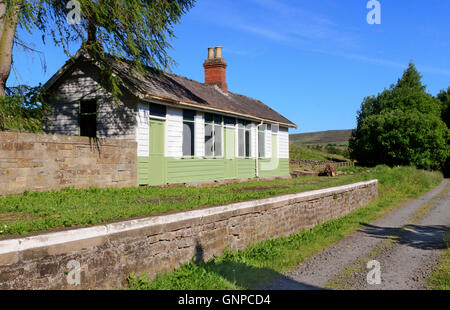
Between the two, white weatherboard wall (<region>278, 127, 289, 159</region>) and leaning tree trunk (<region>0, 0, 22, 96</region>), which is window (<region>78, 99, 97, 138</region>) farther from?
white weatherboard wall (<region>278, 127, 289, 159</region>)

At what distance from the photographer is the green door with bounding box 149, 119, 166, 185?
1232cm

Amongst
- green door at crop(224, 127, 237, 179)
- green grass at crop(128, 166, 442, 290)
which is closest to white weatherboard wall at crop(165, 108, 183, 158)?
green door at crop(224, 127, 237, 179)

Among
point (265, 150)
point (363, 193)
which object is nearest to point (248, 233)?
point (363, 193)

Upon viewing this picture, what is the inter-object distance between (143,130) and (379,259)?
814cm

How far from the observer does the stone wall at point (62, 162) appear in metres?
8.31

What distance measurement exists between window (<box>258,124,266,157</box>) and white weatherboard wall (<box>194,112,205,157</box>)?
16.9 ft

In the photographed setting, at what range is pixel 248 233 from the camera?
7223 mm

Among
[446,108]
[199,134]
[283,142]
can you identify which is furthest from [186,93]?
[446,108]

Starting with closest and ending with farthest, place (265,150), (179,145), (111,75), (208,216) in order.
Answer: (208,216)
(111,75)
(179,145)
(265,150)

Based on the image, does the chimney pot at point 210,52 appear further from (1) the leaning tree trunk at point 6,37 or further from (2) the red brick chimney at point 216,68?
(1) the leaning tree trunk at point 6,37

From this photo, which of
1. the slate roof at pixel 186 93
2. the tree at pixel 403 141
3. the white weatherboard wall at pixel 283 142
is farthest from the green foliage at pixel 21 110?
the tree at pixel 403 141

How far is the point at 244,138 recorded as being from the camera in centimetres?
1781
